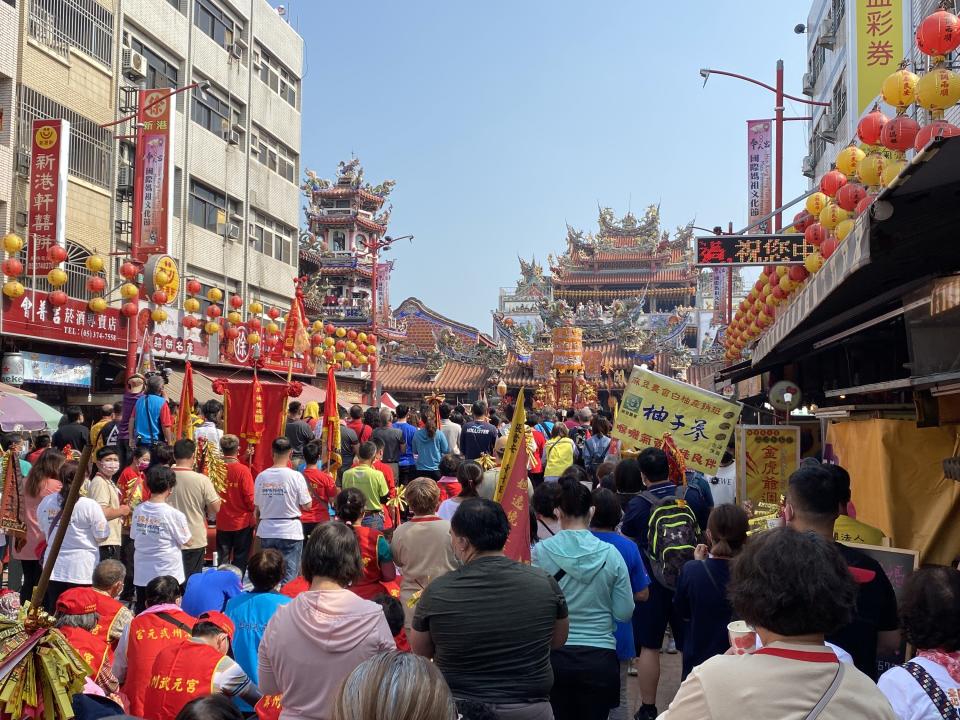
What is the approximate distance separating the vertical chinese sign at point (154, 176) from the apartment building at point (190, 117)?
74.6 inches

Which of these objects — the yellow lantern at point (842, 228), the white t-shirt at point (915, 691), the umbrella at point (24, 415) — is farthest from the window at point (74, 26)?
the white t-shirt at point (915, 691)

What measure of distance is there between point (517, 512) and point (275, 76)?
3164 cm

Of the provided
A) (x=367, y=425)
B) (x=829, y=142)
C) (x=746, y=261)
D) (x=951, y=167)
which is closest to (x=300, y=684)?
(x=951, y=167)

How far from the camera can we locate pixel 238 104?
1195 inches

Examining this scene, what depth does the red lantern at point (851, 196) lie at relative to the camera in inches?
361

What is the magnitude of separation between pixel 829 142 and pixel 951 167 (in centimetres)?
2658

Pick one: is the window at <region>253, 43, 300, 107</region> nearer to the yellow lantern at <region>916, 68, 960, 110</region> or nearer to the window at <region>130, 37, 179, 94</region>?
the window at <region>130, 37, 179, 94</region>

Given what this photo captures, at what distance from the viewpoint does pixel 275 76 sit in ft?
110

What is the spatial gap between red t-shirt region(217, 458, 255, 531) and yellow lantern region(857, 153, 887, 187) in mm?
6737

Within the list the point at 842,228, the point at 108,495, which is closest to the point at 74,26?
the point at 108,495

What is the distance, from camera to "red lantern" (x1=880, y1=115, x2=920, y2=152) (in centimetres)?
805

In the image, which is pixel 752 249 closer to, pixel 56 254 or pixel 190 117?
pixel 56 254

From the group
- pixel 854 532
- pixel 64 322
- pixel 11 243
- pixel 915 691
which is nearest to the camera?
pixel 915 691

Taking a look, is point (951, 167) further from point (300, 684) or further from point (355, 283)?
point (355, 283)
